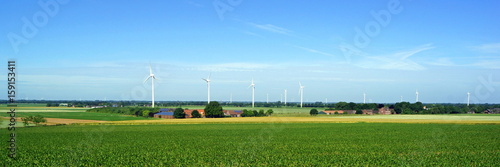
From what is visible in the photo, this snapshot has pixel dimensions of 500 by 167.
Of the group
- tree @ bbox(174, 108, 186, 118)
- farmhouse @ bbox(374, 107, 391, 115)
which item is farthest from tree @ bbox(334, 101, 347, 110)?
tree @ bbox(174, 108, 186, 118)

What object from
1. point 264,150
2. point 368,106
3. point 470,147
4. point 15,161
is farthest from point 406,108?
point 15,161

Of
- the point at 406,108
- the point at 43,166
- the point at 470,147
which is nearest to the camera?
the point at 43,166

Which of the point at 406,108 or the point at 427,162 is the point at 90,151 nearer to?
the point at 427,162

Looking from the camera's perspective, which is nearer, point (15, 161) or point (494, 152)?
point (15, 161)

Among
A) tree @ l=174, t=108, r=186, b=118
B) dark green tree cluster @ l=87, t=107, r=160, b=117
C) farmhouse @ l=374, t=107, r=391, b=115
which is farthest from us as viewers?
farmhouse @ l=374, t=107, r=391, b=115

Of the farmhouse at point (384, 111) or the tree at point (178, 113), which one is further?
the farmhouse at point (384, 111)

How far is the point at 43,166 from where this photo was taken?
23797mm

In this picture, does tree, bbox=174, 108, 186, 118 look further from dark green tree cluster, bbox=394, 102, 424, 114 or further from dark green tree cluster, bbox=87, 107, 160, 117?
dark green tree cluster, bbox=394, 102, 424, 114

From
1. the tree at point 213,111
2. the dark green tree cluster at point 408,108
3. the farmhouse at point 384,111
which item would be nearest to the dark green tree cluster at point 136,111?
the tree at point 213,111

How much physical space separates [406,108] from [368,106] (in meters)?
14.7

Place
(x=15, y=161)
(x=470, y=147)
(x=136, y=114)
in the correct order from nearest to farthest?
(x=15, y=161) < (x=470, y=147) < (x=136, y=114)

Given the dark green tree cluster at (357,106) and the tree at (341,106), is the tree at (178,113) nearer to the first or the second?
the dark green tree cluster at (357,106)

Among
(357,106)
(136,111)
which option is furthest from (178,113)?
(357,106)

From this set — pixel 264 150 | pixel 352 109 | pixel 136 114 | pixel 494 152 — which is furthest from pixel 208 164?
→ pixel 352 109
